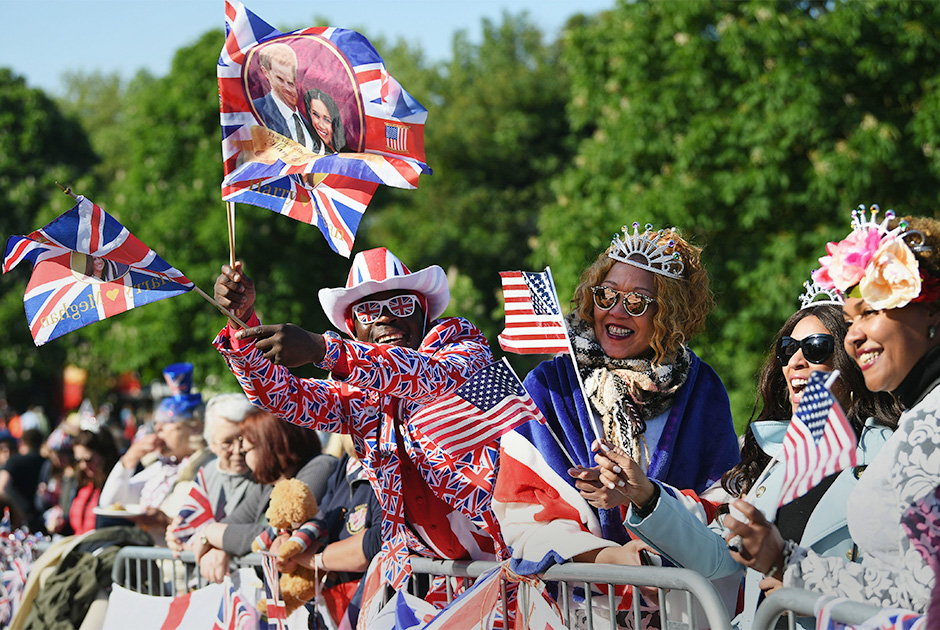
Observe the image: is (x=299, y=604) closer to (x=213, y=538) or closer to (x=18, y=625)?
(x=213, y=538)

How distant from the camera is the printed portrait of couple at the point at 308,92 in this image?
3.69 meters

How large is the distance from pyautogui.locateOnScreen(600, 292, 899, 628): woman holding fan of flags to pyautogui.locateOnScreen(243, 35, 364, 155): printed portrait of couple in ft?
5.15

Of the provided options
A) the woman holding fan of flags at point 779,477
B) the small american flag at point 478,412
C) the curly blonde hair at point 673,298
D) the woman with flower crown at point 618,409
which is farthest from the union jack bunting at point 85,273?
the woman holding fan of flags at point 779,477

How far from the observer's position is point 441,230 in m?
31.0

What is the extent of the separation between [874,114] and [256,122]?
1052 cm

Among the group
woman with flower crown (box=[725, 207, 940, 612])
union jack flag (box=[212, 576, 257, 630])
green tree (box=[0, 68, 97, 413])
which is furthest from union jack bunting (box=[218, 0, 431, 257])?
green tree (box=[0, 68, 97, 413])

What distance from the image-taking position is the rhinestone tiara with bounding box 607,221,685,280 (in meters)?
3.76

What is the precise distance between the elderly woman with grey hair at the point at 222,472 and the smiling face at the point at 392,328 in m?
1.68

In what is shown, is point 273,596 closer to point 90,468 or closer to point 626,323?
point 626,323

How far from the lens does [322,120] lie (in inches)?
147

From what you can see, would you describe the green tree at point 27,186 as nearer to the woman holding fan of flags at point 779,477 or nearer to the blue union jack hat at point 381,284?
the blue union jack hat at point 381,284

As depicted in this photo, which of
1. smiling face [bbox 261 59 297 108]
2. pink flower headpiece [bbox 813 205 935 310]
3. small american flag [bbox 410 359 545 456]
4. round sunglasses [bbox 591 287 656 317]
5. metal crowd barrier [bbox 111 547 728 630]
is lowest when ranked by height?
metal crowd barrier [bbox 111 547 728 630]

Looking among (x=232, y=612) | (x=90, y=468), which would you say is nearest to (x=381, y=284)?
(x=232, y=612)

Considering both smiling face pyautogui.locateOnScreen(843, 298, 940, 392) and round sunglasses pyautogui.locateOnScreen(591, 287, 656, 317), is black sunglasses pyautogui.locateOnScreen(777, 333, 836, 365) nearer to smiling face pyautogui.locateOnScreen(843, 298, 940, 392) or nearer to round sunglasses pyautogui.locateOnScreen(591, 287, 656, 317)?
round sunglasses pyautogui.locateOnScreen(591, 287, 656, 317)
